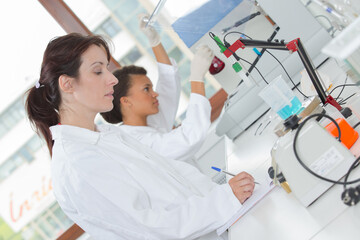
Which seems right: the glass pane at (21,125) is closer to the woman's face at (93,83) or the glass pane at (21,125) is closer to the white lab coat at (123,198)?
the woman's face at (93,83)

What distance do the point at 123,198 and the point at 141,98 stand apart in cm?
93

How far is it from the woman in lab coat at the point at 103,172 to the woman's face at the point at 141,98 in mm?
459

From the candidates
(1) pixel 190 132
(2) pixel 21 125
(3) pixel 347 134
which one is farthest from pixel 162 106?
(3) pixel 347 134

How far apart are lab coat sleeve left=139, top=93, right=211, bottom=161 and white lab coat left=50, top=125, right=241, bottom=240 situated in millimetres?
376

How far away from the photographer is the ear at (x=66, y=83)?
1.29 meters

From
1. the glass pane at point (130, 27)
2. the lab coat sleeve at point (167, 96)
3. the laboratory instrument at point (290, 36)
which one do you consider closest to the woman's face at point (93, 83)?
the laboratory instrument at point (290, 36)

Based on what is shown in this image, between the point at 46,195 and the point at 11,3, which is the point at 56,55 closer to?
the point at 11,3

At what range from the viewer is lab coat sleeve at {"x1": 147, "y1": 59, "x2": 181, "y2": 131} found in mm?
2010

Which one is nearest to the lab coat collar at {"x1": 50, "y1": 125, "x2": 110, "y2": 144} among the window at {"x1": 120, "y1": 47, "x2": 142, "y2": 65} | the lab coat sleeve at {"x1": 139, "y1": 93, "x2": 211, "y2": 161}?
the lab coat sleeve at {"x1": 139, "y1": 93, "x2": 211, "y2": 161}

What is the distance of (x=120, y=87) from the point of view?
6.42ft

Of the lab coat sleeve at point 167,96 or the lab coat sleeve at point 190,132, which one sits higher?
the lab coat sleeve at point 167,96

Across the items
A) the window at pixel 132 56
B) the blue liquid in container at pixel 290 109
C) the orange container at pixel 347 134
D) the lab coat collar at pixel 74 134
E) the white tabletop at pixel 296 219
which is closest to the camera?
the white tabletop at pixel 296 219

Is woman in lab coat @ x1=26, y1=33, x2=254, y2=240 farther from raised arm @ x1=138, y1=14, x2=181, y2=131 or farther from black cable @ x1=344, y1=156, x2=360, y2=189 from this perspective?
raised arm @ x1=138, y1=14, x2=181, y2=131

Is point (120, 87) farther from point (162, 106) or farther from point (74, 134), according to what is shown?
point (74, 134)
